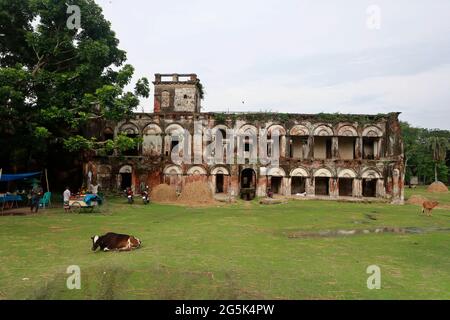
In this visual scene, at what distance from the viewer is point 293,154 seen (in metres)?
34.5

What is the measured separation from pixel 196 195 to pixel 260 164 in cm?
721

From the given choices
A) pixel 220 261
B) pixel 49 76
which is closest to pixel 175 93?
pixel 49 76

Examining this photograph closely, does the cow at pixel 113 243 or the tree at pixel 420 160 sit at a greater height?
the tree at pixel 420 160

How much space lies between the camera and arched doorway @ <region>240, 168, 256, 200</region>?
102ft

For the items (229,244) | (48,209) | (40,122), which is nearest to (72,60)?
(40,122)

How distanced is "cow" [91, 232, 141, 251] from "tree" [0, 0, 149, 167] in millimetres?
12650

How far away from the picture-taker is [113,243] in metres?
10.5

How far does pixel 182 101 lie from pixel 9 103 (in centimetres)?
1947

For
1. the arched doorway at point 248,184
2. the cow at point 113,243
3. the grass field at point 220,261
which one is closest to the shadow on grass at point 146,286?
the grass field at point 220,261

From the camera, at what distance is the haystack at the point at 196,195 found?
2697cm

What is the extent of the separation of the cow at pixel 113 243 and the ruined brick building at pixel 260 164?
67.0 ft

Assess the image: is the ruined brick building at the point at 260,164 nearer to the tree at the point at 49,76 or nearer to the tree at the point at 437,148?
the tree at the point at 49,76
